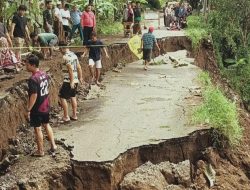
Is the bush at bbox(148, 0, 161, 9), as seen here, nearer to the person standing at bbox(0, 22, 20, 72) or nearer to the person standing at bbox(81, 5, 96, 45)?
the person standing at bbox(81, 5, 96, 45)

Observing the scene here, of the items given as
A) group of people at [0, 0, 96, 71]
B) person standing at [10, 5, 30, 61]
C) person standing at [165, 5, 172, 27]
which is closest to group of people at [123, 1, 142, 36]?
group of people at [0, 0, 96, 71]

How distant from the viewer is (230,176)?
32.6 feet

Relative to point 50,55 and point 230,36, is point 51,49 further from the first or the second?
point 230,36

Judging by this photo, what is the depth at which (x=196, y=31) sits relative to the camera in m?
23.1

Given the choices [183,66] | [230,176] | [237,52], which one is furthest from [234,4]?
[230,176]

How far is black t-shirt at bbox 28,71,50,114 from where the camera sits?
829 centimetres

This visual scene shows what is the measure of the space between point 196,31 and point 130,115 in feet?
41.9

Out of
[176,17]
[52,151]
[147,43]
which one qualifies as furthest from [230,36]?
[52,151]

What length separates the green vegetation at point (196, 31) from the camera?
22.3 metres

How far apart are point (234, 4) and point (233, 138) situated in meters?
14.9

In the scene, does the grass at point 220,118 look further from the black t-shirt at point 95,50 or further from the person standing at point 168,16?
the person standing at point 168,16

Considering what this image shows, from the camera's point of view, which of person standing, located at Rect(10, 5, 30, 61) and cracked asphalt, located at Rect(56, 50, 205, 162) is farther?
person standing, located at Rect(10, 5, 30, 61)

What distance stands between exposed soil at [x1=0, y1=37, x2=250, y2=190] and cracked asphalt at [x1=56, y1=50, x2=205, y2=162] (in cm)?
19

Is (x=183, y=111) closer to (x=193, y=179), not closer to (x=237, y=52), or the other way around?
(x=193, y=179)
